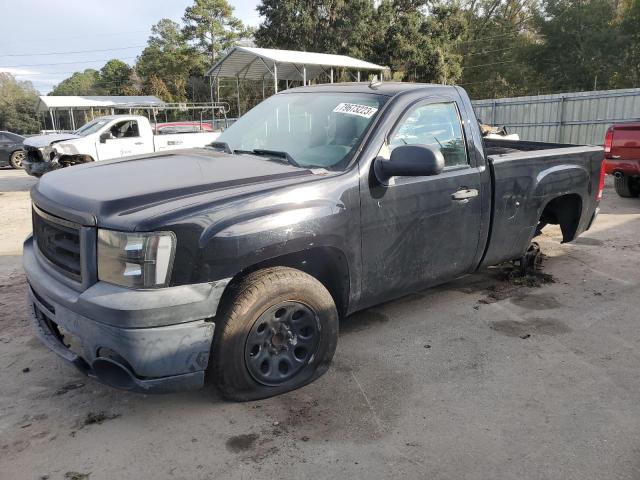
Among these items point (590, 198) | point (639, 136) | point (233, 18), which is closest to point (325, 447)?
point (590, 198)

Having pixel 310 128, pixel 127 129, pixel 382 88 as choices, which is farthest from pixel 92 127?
pixel 382 88

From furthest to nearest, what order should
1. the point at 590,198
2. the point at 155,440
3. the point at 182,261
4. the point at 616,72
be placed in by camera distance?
the point at 616,72 → the point at 590,198 → the point at 155,440 → the point at 182,261

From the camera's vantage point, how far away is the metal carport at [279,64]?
18891mm

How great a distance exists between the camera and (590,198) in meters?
5.08

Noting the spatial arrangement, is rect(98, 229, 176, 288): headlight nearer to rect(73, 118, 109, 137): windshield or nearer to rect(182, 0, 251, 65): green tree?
rect(73, 118, 109, 137): windshield

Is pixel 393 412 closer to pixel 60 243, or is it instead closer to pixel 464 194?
pixel 464 194

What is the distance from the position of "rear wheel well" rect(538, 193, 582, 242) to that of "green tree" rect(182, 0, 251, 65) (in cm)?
5381

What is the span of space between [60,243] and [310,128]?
1.80 meters

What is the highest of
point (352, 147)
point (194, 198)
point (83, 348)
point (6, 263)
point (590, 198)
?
point (352, 147)

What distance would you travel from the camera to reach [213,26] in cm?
5316

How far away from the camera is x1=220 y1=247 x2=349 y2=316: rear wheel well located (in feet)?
9.91

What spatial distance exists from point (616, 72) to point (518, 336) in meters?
39.4

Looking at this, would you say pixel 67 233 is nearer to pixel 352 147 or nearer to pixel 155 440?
pixel 155 440

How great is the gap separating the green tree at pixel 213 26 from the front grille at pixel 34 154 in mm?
44543
